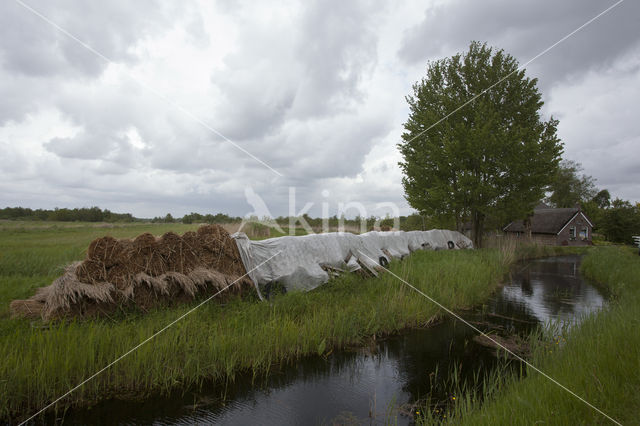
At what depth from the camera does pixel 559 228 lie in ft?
108

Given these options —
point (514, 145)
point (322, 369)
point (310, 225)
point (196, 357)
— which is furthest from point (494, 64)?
point (196, 357)

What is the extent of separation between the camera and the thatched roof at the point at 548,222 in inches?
1321

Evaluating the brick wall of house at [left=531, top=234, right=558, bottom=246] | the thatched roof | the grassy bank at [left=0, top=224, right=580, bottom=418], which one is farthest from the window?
the grassy bank at [left=0, top=224, right=580, bottom=418]

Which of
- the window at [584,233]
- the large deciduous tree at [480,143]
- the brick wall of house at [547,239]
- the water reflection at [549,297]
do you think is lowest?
the water reflection at [549,297]

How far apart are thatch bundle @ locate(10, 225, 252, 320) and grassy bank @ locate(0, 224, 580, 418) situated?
1.13ft

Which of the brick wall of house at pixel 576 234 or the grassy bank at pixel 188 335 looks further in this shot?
the brick wall of house at pixel 576 234

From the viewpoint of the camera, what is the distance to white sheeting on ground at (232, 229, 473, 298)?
7.39 meters

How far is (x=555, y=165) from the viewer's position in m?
17.6

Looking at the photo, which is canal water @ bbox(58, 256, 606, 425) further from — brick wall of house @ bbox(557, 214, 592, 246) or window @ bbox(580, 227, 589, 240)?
window @ bbox(580, 227, 589, 240)

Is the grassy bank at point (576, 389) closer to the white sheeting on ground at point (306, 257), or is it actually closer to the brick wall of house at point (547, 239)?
the white sheeting on ground at point (306, 257)

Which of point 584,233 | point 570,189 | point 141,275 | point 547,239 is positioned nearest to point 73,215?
point 141,275

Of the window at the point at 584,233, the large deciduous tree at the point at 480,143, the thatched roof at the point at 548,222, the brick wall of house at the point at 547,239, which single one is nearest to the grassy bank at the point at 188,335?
the large deciduous tree at the point at 480,143

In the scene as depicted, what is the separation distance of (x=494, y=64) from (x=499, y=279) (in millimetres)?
12395

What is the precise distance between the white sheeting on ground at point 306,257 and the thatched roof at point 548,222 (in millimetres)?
31413
